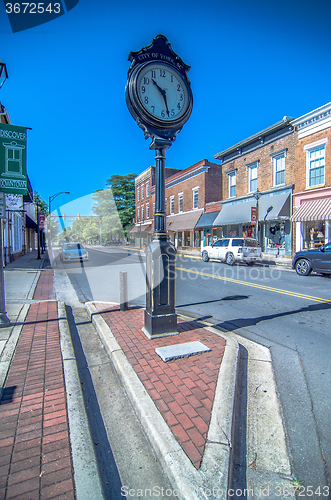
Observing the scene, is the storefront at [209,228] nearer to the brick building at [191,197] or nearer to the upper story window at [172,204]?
the brick building at [191,197]

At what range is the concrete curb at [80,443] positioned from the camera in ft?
6.21

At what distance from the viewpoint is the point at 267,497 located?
188cm

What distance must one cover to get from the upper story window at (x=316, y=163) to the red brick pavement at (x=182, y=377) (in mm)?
15406

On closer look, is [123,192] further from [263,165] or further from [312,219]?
[312,219]

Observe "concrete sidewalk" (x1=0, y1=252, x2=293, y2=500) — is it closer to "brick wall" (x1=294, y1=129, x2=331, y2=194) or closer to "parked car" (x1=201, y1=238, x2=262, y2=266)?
"parked car" (x1=201, y1=238, x2=262, y2=266)

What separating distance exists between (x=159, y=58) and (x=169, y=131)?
1.14 metres

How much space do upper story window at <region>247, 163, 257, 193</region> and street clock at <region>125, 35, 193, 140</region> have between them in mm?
18160

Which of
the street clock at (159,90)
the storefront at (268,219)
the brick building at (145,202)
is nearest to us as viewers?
the street clock at (159,90)

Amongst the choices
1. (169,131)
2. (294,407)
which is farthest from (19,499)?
(169,131)

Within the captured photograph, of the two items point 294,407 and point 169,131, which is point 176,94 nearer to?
point 169,131

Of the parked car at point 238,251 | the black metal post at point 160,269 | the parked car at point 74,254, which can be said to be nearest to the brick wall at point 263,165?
the parked car at point 238,251

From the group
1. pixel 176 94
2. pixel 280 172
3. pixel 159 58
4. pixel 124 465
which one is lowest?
pixel 124 465

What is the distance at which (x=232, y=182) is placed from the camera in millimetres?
23875

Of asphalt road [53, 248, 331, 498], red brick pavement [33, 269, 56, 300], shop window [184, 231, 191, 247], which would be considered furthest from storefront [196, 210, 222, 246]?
red brick pavement [33, 269, 56, 300]
